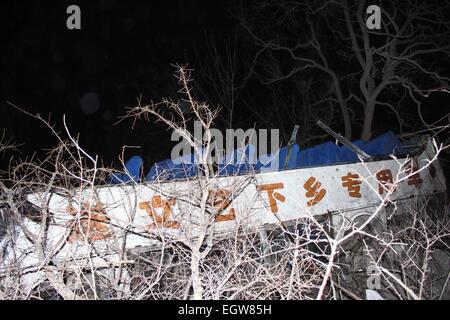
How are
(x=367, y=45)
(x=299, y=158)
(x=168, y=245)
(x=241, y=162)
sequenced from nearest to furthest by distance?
1. (x=168, y=245)
2. (x=241, y=162)
3. (x=299, y=158)
4. (x=367, y=45)

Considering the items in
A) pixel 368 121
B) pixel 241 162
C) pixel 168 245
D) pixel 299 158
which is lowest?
pixel 168 245

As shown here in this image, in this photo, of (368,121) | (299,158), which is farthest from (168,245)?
(368,121)

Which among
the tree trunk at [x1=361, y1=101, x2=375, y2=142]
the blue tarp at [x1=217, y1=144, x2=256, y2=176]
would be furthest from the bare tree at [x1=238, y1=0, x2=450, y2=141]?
the blue tarp at [x1=217, y1=144, x2=256, y2=176]

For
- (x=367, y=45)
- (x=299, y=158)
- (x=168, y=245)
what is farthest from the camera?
(x=367, y=45)

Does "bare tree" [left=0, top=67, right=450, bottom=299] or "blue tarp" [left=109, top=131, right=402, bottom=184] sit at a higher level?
"blue tarp" [left=109, top=131, right=402, bottom=184]

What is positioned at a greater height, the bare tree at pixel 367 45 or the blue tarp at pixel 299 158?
Result: the bare tree at pixel 367 45

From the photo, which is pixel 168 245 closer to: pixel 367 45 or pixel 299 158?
pixel 299 158

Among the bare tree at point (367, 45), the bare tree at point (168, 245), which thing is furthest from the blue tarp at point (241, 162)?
the bare tree at point (367, 45)

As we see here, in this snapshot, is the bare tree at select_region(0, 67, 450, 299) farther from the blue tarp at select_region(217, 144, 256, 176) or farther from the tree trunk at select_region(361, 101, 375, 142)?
the tree trunk at select_region(361, 101, 375, 142)

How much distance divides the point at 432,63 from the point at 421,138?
20.6 ft

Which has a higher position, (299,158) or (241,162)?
(299,158)

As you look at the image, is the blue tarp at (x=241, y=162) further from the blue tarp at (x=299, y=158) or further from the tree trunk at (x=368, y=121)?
the tree trunk at (x=368, y=121)

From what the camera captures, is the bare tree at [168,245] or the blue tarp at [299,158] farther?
the blue tarp at [299,158]
